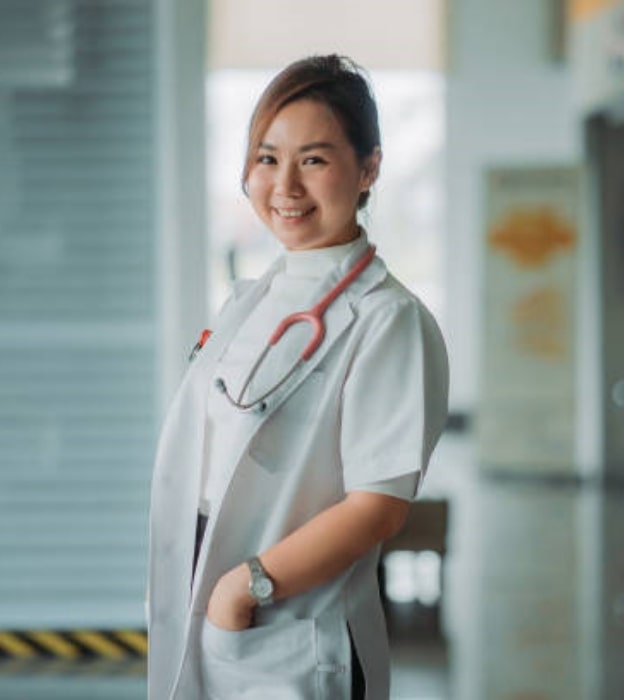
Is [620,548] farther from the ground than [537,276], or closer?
closer

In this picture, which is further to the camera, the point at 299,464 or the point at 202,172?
the point at 202,172

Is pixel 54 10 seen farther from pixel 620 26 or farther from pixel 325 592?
pixel 620 26

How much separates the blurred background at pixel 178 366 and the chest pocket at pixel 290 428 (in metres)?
0.32

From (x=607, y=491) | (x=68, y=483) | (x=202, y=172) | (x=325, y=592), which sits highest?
(x=202, y=172)

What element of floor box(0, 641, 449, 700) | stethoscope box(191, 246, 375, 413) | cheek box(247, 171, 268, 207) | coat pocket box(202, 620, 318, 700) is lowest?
floor box(0, 641, 449, 700)

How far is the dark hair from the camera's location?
1680 mm

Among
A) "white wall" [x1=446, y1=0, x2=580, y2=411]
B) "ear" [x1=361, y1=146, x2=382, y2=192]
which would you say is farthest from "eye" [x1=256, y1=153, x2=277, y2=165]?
"white wall" [x1=446, y1=0, x2=580, y2=411]

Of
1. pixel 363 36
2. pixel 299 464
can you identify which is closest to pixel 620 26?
pixel 363 36

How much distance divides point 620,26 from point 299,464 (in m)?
8.83

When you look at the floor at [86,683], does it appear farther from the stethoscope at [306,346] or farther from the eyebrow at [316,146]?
the eyebrow at [316,146]

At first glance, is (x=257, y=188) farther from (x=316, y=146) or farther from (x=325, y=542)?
(x=325, y=542)

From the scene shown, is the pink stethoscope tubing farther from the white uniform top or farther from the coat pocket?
the coat pocket

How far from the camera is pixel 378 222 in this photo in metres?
14.7

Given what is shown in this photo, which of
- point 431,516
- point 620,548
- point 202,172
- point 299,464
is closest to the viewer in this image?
point 299,464
